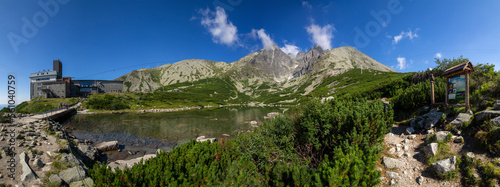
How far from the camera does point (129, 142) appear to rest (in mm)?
24188

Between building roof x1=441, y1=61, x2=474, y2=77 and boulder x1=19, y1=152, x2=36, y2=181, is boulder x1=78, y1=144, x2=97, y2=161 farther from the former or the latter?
building roof x1=441, y1=61, x2=474, y2=77

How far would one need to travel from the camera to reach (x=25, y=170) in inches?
359

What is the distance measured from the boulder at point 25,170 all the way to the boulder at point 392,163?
1765cm

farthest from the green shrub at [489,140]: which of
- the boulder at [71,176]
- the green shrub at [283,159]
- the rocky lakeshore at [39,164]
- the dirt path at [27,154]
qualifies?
the dirt path at [27,154]

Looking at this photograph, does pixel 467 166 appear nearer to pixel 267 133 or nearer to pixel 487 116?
pixel 487 116

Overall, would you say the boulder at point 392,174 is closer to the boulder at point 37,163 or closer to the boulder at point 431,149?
the boulder at point 431,149

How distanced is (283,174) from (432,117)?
10621 millimetres

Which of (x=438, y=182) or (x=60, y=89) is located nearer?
(x=438, y=182)

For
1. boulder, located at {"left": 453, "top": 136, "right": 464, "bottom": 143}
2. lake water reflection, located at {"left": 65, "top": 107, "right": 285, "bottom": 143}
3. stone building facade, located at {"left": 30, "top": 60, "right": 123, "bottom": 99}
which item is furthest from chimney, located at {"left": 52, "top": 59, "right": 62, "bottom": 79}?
boulder, located at {"left": 453, "top": 136, "right": 464, "bottom": 143}

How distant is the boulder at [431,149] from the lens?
7.72 meters

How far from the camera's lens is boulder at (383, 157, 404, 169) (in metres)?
7.92

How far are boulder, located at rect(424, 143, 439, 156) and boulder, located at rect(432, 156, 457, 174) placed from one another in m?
0.99

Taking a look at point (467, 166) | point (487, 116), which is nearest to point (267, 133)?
point (467, 166)

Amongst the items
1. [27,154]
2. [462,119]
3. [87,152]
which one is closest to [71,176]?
[27,154]
